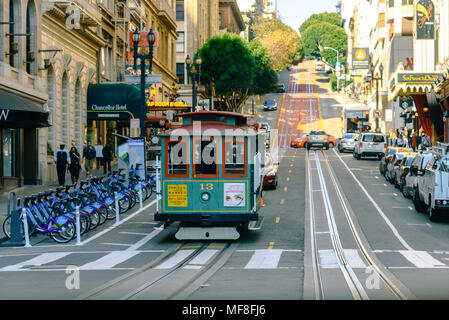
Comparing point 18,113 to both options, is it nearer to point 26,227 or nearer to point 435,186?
point 26,227

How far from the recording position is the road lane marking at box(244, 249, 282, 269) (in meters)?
15.4

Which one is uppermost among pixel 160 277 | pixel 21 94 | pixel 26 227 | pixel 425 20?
pixel 425 20

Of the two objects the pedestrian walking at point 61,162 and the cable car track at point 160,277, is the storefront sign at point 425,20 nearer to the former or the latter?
the pedestrian walking at point 61,162

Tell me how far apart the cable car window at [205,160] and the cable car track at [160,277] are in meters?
1.79

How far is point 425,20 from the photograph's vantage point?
187 ft

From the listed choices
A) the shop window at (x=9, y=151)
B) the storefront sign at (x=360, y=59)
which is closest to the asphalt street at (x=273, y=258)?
the shop window at (x=9, y=151)

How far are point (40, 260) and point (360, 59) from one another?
94.0 metres

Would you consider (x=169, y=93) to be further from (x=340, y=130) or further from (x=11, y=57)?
(x=11, y=57)

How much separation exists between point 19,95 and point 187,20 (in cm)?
5461

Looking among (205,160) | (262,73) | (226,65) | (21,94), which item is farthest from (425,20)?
(262,73)

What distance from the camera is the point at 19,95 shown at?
103 ft

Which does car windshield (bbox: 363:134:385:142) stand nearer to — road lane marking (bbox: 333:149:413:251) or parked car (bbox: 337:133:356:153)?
parked car (bbox: 337:133:356:153)

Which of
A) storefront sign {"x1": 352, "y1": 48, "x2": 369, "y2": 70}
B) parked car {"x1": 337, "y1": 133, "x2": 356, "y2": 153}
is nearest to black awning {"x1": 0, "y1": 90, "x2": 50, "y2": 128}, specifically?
parked car {"x1": 337, "y1": 133, "x2": 356, "y2": 153}

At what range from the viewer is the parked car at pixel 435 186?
883 inches
